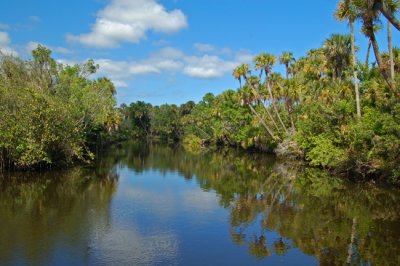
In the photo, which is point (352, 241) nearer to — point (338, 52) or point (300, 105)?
point (338, 52)

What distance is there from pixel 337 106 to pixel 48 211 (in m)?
24.2

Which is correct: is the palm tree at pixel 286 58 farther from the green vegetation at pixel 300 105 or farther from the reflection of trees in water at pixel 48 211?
the reflection of trees in water at pixel 48 211

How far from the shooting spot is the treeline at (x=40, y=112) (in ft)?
96.9

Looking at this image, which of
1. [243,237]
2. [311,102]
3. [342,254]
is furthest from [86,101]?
[342,254]

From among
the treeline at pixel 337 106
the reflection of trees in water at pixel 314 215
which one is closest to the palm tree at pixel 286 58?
the treeline at pixel 337 106

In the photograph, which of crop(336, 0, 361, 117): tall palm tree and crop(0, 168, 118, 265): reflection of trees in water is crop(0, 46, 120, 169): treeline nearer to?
crop(0, 168, 118, 265): reflection of trees in water

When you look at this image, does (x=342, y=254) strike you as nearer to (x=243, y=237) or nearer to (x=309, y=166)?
(x=243, y=237)

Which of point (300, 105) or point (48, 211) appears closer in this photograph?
point (48, 211)

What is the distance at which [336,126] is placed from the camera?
114 feet

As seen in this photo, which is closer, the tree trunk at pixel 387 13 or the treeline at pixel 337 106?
the tree trunk at pixel 387 13

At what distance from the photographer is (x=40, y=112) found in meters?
30.0

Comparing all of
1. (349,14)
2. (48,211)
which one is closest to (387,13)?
(349,14)

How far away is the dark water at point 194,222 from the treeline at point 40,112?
2.45 metres

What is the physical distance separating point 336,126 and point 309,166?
950 cm
